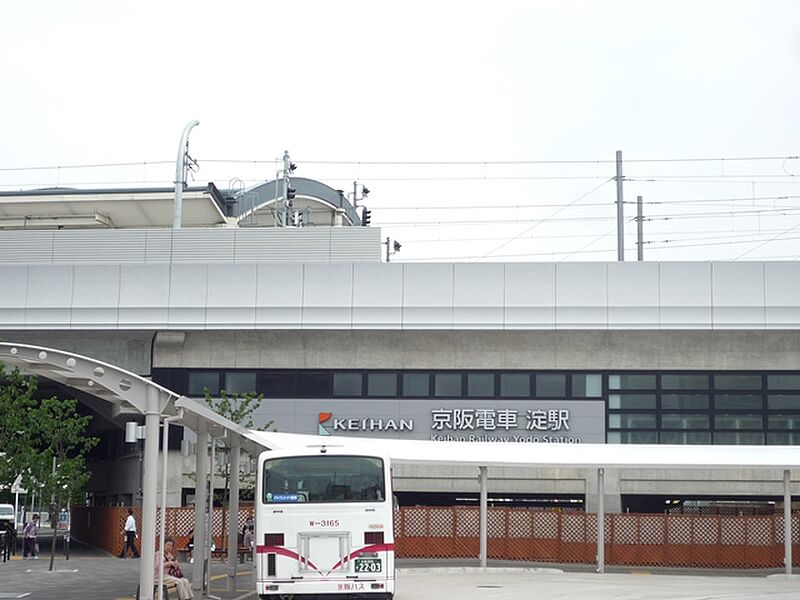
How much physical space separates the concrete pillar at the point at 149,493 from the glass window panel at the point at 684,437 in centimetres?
2297

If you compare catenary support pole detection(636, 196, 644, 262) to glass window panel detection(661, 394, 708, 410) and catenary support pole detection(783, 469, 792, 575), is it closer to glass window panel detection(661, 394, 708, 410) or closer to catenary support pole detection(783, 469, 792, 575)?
glass window panel detection(661, 394, 708, 410)

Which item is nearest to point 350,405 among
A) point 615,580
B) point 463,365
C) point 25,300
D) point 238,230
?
point 463,365

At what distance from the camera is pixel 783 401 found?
124 feet

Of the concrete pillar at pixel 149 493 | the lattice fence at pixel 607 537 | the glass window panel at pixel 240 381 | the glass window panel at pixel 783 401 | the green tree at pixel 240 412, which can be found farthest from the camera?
the glass window panel at pixel 240 381

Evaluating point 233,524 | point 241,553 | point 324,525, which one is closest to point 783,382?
point 241,553

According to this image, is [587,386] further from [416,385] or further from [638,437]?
[416,385]

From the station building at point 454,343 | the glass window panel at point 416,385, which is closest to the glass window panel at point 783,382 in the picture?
the station building at point 454,343

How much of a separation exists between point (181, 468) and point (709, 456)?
16.7 meters

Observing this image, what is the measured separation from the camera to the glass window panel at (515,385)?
38.2 m

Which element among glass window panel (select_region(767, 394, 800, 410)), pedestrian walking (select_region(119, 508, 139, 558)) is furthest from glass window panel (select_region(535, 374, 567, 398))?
pedestrian walking (select_region(119, 508, 139, 558))

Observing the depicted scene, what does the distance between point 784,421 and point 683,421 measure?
308 centimetres

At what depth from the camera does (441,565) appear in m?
30.8

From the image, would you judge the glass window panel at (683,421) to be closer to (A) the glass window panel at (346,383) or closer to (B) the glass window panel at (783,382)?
(B) the glass window panel at (783,382)

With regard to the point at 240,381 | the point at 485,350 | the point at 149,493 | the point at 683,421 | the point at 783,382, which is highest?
the point at 485,350
